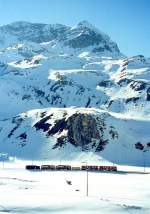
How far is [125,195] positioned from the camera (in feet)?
270

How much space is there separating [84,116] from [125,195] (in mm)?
104803

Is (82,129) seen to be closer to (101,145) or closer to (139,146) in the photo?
(101,145)

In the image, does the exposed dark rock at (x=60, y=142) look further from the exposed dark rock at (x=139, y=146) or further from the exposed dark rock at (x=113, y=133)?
the exposed dark rock at (x=139, y=146)

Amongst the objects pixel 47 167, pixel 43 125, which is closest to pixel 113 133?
pixel 43 125

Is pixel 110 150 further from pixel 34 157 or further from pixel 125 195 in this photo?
pixel 125 195

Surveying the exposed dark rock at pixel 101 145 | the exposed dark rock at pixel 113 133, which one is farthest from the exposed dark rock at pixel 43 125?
the exposed dark rock at pixel 113 133

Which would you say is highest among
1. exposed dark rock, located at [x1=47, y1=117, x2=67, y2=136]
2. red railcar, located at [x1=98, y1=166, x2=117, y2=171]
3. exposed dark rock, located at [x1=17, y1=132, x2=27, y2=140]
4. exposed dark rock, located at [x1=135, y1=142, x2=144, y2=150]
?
exposed dark rock, located at [x1=47, y1=117, x2=67, y2=136]

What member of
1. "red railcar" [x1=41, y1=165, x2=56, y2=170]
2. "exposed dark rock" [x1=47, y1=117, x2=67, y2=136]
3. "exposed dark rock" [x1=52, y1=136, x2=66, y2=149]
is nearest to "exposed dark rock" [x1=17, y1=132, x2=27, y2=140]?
"exposed dark rock" [x1=47, y1=117, x2=67, y2=136]

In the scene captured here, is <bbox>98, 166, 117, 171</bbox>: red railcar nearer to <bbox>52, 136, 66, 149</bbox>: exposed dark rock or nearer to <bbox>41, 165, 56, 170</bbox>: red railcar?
<bbox>41, 165, 56, 170</bbox>: red railcar

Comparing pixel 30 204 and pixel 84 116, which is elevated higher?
pixel 84 116

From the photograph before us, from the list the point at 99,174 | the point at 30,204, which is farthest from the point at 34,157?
the point at 30,204

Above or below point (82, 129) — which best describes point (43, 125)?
above

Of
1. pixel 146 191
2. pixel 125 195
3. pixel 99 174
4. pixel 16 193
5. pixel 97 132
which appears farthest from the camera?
pixel 97 132

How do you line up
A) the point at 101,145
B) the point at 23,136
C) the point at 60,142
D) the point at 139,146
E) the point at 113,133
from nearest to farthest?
the point at 139,146
the point at 101,145
the point at 113,133
the point at 60,142
the point at 23,136
